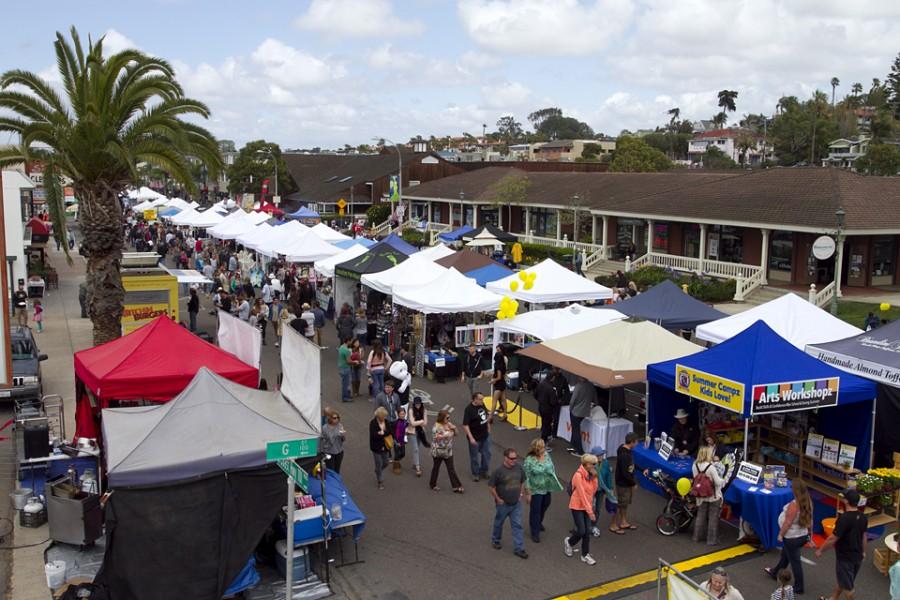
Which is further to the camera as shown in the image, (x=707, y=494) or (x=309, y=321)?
(x=309, y=321)

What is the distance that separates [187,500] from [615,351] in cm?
742

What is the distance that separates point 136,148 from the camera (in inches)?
630

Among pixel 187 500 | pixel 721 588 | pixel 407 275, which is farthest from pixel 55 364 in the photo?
pixel 721 588

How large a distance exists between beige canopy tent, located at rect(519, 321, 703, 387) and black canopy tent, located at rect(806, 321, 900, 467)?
93.2 inches

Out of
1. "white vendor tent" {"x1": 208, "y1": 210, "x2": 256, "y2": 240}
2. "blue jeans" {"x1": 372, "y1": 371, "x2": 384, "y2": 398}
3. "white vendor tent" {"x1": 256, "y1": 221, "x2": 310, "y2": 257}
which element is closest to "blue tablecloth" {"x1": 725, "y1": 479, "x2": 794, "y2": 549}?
"blue jeans" {"x1": 372, "y1": 371, "x2": 384, "y2": 398}

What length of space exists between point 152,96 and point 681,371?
39.6 ft

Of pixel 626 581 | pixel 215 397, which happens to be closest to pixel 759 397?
pixel 626 581

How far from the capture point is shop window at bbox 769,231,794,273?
98.5 ft

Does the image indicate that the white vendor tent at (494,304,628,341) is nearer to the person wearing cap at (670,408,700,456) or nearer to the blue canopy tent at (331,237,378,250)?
the person wearing cap at (670,408,700,456)

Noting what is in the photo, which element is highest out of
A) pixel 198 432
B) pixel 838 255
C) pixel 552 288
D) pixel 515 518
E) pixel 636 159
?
pixel 636 159

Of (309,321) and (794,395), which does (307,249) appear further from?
(794,395)

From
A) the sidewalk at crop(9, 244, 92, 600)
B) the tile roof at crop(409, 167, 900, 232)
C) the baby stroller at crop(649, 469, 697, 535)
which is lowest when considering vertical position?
the sidewalk at crop(9, 244, 92, 600)

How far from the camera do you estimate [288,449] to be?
7.29 metres

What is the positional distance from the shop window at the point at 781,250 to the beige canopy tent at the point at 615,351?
18.9 m
